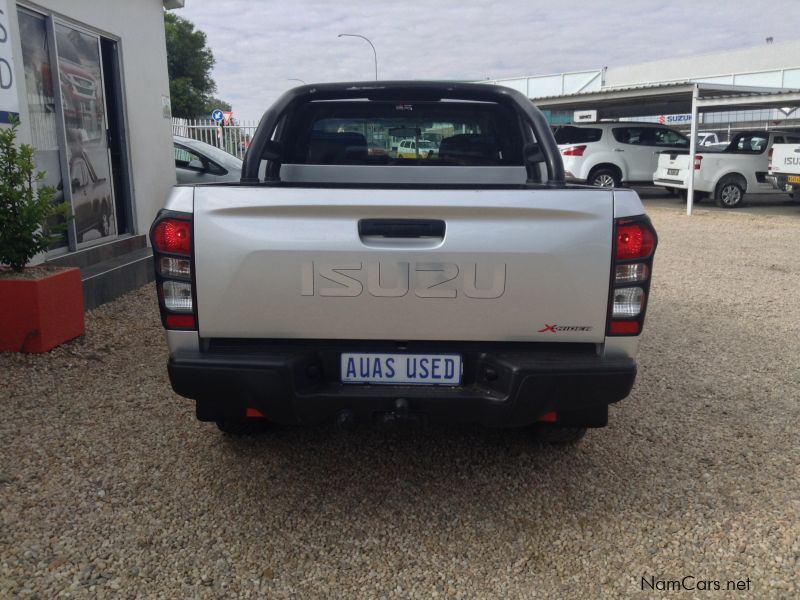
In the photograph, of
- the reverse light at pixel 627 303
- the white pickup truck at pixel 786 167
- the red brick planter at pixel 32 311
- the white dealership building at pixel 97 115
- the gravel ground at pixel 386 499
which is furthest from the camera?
the white pickup truck at pixel 786 167

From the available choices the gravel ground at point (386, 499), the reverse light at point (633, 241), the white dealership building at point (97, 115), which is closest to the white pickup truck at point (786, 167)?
the gravel ground at point (386, 499)

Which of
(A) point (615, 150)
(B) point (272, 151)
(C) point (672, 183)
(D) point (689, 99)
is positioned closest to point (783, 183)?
(C) point (672, 183)

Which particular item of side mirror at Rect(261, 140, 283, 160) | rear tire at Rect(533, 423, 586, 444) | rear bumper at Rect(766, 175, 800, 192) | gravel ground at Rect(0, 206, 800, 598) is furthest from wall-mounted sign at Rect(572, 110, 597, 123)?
rear tire at Rect(533, 423, 586, 444)

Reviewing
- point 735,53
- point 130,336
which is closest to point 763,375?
point 130,336

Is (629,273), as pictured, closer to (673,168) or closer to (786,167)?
(786,167)

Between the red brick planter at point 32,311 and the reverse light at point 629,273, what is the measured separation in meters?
3.83

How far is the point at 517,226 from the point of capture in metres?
→ 2.56

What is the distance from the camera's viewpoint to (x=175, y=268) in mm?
2590

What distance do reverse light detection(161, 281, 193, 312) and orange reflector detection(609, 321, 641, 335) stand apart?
1.57 meters

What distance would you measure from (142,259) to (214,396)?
5.26m

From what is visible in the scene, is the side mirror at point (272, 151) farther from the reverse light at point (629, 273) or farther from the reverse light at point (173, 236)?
the reverse light at point (629, 273)

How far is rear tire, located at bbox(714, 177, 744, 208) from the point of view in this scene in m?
15.8

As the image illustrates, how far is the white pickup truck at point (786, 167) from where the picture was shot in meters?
13.5

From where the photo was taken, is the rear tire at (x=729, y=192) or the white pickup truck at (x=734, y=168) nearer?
the white pickup truck at (x=734, y=168)
